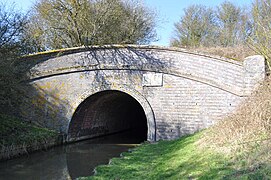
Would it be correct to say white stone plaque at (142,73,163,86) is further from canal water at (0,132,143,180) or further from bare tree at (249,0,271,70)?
bare tree at (249,0,271,70)

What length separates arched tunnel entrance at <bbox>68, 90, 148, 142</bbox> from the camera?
42.3ft

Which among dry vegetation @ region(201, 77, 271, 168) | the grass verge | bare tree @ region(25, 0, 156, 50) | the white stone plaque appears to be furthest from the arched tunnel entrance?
dry vegetation @ region(201, 77, 271, 168)

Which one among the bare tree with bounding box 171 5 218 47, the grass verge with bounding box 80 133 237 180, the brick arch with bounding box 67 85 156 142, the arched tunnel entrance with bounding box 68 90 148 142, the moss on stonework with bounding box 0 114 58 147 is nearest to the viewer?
the grass verge with bounding box 80 133 237 180

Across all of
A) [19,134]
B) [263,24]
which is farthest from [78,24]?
[263,24]

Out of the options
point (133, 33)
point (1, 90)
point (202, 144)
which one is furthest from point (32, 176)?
point (133, 33)

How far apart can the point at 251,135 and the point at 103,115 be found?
1071cm

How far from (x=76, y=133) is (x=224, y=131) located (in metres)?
8.49

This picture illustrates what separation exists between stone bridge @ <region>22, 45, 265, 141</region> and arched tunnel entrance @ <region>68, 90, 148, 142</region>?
7cm

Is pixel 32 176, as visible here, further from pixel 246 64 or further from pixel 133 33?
pixel 133 33

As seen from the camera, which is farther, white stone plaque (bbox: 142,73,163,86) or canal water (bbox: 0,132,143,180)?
white stone plaque (bbox: 142,73,163,86)

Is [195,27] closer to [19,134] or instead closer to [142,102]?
[142,102]

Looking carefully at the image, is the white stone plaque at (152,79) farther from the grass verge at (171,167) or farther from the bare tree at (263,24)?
the bare tree at (263,24)

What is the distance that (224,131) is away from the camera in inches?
235

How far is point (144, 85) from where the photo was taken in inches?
451
